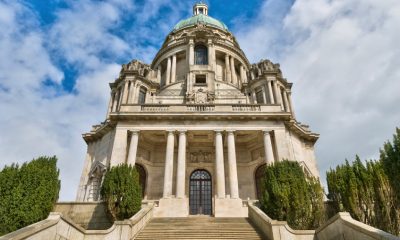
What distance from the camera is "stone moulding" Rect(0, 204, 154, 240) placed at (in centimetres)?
931

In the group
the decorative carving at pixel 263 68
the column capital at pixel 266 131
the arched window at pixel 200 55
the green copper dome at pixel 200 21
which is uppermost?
the green copper dome at pixel 200 21

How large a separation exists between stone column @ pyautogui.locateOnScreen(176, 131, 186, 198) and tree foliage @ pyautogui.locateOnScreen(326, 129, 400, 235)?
953 cm

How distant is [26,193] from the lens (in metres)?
13.4

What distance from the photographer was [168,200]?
19531mm

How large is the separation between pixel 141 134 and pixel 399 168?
18517mm

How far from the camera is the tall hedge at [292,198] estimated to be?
14398 mm

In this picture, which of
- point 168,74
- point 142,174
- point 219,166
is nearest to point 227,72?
point 168,74

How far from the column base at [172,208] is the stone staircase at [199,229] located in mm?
2431

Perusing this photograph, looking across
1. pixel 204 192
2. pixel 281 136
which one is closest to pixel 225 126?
pixel 281 136

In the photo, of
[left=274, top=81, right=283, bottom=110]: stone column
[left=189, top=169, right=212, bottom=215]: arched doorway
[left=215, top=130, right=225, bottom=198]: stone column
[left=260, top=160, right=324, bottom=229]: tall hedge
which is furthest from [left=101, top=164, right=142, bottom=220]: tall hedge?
[left=274, top=81, right=283, bottom=110]: stone column

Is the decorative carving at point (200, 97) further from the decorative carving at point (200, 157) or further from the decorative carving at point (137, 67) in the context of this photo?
the decorative carving at point (137, 67)

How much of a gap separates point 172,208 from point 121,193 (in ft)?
14.4

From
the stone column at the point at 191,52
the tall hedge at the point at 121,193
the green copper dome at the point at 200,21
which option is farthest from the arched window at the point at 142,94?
the green copper dome at the point at 200,21

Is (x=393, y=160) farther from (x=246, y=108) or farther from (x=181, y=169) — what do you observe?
(x=246, y=108)
